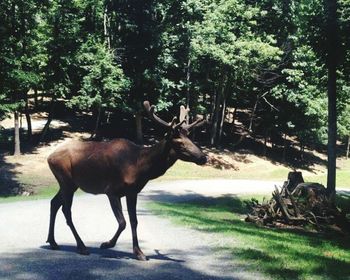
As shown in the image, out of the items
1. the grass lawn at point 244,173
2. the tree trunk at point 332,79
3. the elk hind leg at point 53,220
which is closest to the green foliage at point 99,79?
the grass lawn at point 244,173

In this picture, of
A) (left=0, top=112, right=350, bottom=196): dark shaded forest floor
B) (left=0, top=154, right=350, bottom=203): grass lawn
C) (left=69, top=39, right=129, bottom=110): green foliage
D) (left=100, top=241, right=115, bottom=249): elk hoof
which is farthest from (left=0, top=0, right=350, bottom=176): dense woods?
(left=100, top=241, right=115, bottom=249): elk hoof

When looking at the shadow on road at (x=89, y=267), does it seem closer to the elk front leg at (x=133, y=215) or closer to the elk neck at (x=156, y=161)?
the elk front leg at (x=133, y=215)

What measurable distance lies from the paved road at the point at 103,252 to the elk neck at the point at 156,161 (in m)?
1.70

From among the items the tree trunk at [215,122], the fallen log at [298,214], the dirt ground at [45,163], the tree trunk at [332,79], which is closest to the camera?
the fallen log at [298,214]

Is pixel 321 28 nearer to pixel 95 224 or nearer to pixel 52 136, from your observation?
pixel 95 224

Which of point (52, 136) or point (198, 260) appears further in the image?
point (52, 136)

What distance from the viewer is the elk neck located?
884 centimetres

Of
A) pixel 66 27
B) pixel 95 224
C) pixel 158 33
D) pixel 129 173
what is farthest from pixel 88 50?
pixel 129 173

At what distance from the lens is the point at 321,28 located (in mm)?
20734

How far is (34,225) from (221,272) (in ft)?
22.3

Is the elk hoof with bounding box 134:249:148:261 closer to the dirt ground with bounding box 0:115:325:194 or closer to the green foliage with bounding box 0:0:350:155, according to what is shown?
the dirt ground with bounding box 0:115:325:194

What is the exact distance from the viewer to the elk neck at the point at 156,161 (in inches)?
348

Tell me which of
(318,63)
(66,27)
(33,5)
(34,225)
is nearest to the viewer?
(34,225)

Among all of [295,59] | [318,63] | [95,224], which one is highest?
[295,59]
